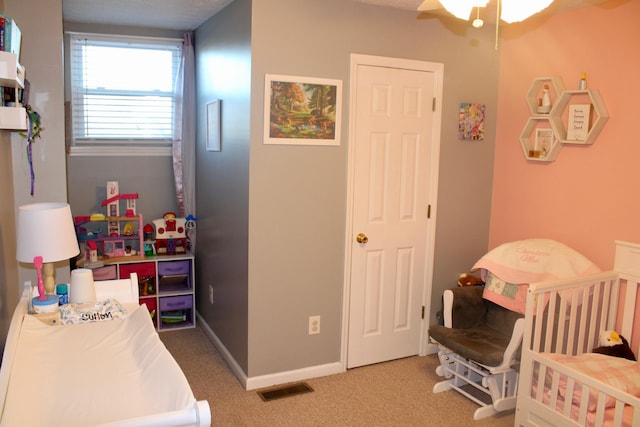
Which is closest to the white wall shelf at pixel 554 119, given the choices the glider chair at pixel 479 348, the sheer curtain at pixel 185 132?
Result: the glider chair at pixel 479 348

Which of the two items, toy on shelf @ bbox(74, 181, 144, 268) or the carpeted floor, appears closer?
the carpeted floor

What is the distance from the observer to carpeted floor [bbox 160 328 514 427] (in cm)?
294

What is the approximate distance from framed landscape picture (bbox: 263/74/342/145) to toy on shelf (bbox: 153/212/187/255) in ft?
5.16

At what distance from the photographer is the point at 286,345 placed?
132 inches

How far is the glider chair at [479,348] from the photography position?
118 inches

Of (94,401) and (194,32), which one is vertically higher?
(194,32)

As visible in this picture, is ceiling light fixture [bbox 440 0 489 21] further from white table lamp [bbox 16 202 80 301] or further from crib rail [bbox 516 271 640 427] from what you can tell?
white table lamp [bbox 16 202 80 301]

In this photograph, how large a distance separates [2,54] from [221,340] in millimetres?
2393

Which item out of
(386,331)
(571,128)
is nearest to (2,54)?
(386,331)

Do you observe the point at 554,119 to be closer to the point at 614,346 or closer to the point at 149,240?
the point at 614,346

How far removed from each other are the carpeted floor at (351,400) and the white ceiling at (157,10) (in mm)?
2345

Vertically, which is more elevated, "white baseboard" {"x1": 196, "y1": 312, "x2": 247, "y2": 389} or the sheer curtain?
the sheer curtain

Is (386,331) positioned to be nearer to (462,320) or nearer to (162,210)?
(462,320)

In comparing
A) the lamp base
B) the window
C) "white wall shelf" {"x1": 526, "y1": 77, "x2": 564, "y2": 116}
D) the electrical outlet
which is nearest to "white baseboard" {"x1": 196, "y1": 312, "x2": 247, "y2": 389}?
the electrical outlet
